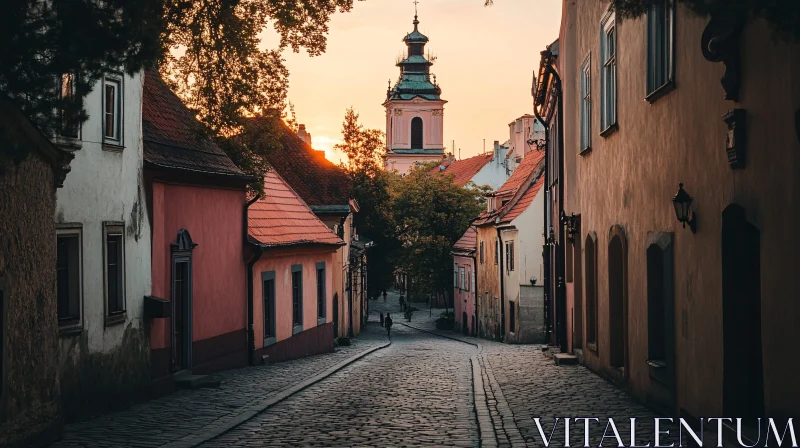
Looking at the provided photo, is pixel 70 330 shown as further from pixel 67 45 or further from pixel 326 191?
pixel 326 191

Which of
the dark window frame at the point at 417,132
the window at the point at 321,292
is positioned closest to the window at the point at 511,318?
the window at the point at 321,292

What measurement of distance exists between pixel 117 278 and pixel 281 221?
37.4 ft

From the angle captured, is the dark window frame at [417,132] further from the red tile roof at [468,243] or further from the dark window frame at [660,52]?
the dark window frame at [660,52]

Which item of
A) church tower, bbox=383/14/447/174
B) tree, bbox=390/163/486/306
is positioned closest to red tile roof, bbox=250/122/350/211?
tree, bbox=390/163/486/306

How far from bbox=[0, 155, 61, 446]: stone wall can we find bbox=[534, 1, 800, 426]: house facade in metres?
6.62

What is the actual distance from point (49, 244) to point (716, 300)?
23.8 ft

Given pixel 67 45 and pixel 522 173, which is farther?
pixel 522 173

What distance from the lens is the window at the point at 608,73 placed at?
634 inches

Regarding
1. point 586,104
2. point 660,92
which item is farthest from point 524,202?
point 660,92

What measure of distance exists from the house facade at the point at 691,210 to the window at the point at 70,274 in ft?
24.5

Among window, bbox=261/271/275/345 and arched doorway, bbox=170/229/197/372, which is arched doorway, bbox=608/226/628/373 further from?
window, bbox=261/271/275/345

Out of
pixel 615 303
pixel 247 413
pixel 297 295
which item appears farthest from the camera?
pixel 297 295

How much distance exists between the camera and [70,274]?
543 inches

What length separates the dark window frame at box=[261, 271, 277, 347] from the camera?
23.7m
